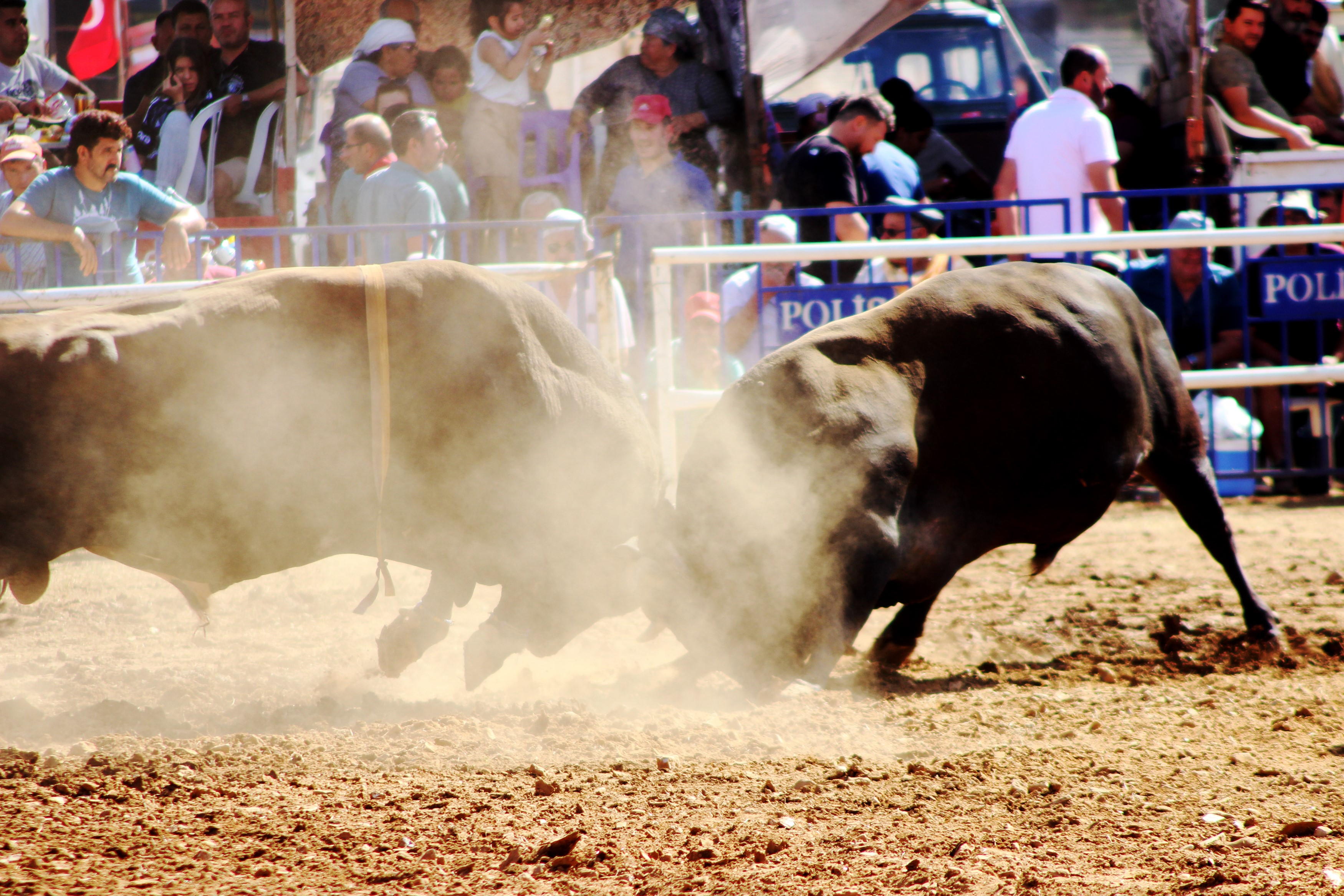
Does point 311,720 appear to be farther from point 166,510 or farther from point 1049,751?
point 1049,751

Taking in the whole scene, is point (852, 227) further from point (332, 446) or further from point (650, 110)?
point (332, 446)

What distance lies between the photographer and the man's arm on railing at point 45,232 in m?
6.02

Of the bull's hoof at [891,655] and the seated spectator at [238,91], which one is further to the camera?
the seated spectator at [238,91]

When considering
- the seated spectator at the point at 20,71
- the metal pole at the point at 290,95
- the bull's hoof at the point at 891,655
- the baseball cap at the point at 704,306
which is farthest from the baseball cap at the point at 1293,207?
the seated spectator at the point at 20,71

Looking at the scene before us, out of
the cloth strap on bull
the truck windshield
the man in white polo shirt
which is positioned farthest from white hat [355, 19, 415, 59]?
the cloth strap on bull

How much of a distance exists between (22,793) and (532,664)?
6.17 feet

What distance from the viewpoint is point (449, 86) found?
8.48 metres

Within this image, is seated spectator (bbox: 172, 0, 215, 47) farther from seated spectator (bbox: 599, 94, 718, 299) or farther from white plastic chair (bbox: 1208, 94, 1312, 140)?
white plastic chair (bbox: 1208, 94, 1312, 140)

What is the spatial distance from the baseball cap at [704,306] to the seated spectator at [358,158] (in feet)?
7.29

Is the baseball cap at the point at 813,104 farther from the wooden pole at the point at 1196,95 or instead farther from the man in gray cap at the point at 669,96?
the wooden pole at the point at 1196,95

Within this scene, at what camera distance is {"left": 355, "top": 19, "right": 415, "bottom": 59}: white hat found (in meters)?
8.41

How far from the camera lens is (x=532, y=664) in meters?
4.30

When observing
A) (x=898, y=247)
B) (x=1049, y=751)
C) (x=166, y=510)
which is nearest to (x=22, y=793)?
(x=166, y=510)

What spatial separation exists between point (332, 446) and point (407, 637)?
750 mm
